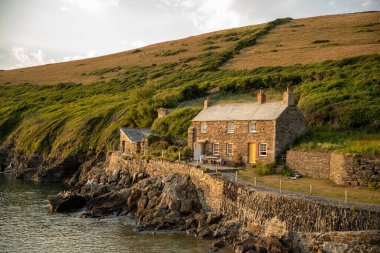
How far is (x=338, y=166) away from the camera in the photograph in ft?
115

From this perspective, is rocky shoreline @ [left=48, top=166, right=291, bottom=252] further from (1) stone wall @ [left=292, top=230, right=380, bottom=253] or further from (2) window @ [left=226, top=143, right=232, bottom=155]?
(2) window @ [left=226, top=143, right=232, bottom=155]

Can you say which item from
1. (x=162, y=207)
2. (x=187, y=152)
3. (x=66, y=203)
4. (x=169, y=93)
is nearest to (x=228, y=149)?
(x=187, y=152)

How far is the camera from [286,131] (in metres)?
42.8

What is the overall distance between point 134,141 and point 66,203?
1545 cm

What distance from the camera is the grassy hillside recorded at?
54812mm

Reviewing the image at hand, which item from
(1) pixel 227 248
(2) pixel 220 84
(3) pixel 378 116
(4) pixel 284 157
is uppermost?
(2) pixel 220 84

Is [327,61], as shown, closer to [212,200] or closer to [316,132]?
[316,132]

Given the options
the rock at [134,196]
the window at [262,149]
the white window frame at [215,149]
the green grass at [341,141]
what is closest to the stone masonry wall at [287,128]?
the green grass at [341,141]

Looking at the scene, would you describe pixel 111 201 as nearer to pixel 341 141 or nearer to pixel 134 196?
pixel 134 196

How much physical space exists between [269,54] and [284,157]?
66.5 m

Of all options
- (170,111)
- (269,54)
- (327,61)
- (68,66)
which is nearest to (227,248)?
(170,111)

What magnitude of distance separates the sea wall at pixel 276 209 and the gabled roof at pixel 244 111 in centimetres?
840

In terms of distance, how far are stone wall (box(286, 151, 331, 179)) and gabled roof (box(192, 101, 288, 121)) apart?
13.7 ft

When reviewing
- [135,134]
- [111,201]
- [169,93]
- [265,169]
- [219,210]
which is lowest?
[111,201]
